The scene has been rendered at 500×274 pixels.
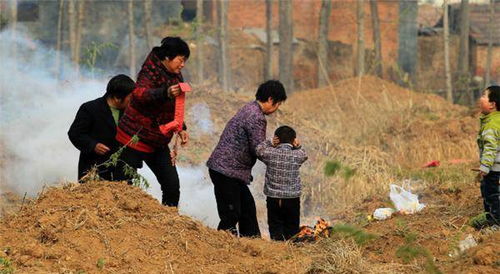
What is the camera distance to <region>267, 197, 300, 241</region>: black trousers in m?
8.61

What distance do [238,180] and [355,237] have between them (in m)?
1.99

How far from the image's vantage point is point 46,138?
12.9m

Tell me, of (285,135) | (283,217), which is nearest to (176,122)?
(285,135)

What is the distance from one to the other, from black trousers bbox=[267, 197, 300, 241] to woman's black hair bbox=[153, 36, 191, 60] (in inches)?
64.5

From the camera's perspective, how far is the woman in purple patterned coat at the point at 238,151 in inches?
326

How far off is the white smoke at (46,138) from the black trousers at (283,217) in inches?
77.5

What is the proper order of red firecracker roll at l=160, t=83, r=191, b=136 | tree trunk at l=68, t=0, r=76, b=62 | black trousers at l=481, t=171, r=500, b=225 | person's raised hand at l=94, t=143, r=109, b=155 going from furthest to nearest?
tree trunk at l=68, t=0, r=76, b=62, black trousers at l=481, t=171, r=500, b=225, person's raised hand at l=94, t=143, r=109, b=155, red firecracker roll at l=160, t=83, r=191, b=136

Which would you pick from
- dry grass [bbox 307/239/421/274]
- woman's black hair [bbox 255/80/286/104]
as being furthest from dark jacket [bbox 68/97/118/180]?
dry grass [bbox 307/239/421/274]

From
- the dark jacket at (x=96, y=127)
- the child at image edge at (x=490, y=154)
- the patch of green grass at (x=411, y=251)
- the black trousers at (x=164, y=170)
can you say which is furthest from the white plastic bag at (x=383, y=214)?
the dark jacket at (x=96, y=127)

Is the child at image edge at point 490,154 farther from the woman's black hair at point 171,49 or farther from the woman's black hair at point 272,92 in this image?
the woman's black hair at point 171,49

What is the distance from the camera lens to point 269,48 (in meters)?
28.1

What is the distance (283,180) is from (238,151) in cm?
53

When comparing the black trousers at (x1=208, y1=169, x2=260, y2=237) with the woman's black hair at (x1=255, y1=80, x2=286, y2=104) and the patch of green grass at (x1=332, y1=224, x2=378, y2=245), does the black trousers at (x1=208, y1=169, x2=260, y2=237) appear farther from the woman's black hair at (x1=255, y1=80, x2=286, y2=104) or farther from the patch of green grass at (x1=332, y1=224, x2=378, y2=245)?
the patch of green grass at (x1=332, y1=224, x2=378, y2=245)

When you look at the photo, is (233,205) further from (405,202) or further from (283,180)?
(405,202)
